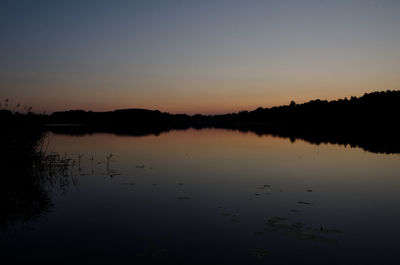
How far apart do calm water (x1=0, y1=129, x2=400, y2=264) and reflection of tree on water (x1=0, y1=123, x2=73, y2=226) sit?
2.50 ft

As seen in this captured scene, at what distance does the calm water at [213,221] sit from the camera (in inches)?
391

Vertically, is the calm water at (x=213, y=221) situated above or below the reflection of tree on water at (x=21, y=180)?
below

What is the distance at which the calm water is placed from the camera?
9.93 metres

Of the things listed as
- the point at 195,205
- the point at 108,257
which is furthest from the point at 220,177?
the point at 108,257

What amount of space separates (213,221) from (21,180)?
12706mm

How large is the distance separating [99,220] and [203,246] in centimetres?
575

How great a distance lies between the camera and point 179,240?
1120cm

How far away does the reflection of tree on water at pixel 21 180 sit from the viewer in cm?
1401

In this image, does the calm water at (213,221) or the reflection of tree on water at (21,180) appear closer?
the calm water at (213,221)

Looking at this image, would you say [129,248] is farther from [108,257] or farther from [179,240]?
[179,240]

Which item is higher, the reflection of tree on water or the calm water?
the reflection of tree on water

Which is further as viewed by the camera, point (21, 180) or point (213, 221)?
point (21, 180)

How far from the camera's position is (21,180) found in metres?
18.0

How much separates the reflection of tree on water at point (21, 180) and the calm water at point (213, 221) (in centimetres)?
76
